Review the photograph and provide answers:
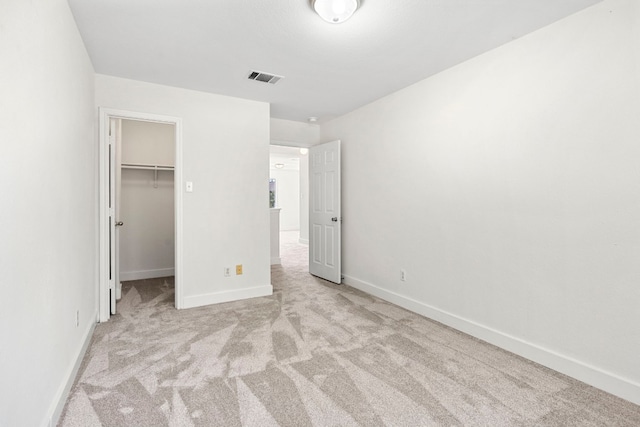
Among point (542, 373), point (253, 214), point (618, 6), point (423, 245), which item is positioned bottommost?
point (542, 373)

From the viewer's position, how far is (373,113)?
3979 mm

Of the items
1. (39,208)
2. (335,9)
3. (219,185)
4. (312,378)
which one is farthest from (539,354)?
(219,185)

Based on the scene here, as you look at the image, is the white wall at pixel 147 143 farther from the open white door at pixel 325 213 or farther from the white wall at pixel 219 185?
the open white door at pixel 325 213

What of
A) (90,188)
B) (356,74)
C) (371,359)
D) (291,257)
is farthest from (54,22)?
(291,257)

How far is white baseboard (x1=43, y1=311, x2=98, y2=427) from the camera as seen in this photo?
159cm

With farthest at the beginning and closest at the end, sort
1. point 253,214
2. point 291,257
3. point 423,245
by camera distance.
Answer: point 291,257
point 253,214
point 423,245

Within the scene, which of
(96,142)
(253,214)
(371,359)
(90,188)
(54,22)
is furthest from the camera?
(253,214)

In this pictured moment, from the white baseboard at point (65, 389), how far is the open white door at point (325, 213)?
9.58 feet

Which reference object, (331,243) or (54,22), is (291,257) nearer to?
(331,243)

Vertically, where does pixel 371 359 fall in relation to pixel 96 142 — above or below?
below

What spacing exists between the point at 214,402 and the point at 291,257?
481 centimetres

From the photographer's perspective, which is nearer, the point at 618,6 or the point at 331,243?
the point at 618,6

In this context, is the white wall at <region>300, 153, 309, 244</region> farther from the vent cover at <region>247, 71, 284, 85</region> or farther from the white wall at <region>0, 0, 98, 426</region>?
the white wall at <region>0, 0, 98, 426</region>

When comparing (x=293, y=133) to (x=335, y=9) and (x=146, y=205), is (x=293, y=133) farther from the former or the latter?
(x=335, y=9)
